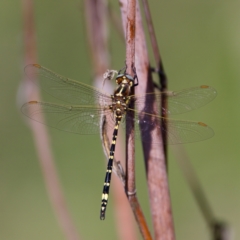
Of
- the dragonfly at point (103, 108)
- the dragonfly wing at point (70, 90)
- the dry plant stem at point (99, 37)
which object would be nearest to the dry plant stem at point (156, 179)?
the dragonfly at point (103, 108)

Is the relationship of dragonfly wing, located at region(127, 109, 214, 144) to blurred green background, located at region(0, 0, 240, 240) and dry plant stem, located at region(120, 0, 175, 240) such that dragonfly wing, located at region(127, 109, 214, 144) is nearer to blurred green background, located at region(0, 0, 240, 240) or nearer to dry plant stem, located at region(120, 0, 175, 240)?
dry plant stem, located at region(120, 0, 175, 240)

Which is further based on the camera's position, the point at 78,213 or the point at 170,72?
the point at 170,72

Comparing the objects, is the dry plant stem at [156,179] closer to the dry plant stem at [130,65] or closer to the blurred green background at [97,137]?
the dry plant stem at [130,65]

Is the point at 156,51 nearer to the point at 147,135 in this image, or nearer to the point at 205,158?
the point at 147,135

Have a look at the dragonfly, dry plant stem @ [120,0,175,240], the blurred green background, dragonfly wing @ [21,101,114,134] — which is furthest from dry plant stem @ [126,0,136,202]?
the blurred green background

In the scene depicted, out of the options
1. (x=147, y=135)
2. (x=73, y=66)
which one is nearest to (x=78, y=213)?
(x=73, y=66)
